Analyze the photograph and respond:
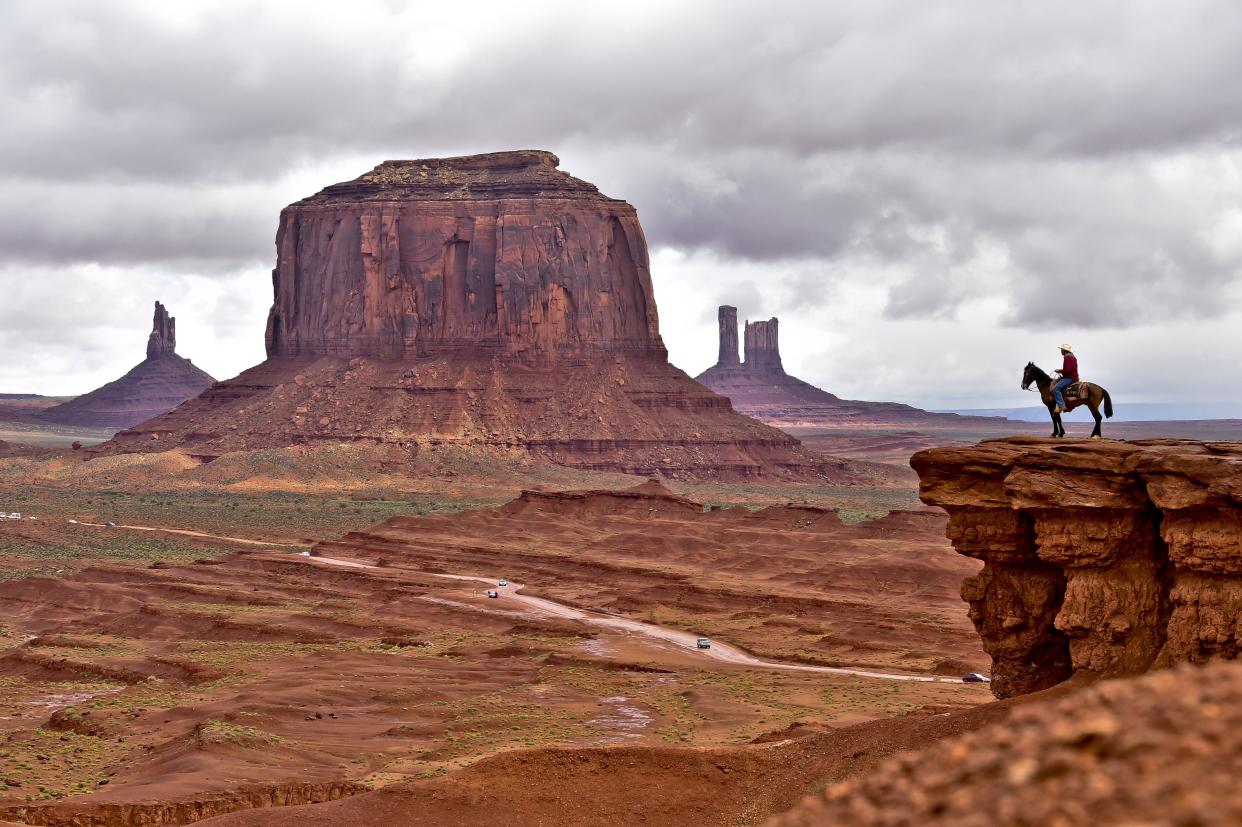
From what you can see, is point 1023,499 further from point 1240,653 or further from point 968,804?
point 968,804

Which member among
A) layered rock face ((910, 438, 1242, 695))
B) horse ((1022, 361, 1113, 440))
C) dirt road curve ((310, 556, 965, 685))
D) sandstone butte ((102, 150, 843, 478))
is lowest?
dirt road curve ((310, 556, 965, 685))

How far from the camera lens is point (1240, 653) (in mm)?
21172

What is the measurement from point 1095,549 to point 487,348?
136 meters

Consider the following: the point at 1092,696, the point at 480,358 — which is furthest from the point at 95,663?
the point at 480,358

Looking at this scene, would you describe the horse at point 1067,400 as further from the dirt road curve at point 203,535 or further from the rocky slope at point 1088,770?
the dirt road curve at point 203,535

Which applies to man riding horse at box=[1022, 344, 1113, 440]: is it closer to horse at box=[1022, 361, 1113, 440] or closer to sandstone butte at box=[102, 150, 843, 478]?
horse at box=[1022, 361, 1113, 440]

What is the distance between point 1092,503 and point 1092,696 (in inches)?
581

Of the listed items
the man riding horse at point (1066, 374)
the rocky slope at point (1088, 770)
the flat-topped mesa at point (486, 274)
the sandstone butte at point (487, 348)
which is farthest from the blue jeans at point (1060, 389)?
the flat-topped mesa at point (486, 274)

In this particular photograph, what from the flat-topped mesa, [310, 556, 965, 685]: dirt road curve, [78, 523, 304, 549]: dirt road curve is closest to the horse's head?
[310, 556, 965, 685]: dirt road curve

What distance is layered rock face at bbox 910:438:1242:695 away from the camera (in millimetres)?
21406

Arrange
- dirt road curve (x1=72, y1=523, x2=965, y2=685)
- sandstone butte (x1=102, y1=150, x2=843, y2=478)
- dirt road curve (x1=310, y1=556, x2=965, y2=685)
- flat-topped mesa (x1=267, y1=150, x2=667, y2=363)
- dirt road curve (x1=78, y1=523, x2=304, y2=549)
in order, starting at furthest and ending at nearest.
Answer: flat-topped mesa (x1=267, y1=150, x2=667, y2=363)
sandstone butte (x1=102, y1=150, x2=843, y2=478)
dirt road curve (x1=78, y1=523, x2=304, y2=549)
dirt road curve (x1=72, y1=523, x2=965, y2=685)
dirt road curve (x1=310, y1=556, x2=965, y2=685)

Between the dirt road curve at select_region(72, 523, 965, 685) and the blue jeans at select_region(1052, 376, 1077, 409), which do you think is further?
the dirt road curve at select_region(72, 523, 965, 685)

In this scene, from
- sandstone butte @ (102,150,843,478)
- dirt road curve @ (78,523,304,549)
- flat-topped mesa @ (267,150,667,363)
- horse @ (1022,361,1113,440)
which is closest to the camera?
horse @ (1022,361,1113,440)

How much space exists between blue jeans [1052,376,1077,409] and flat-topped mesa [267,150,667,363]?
424 feet
